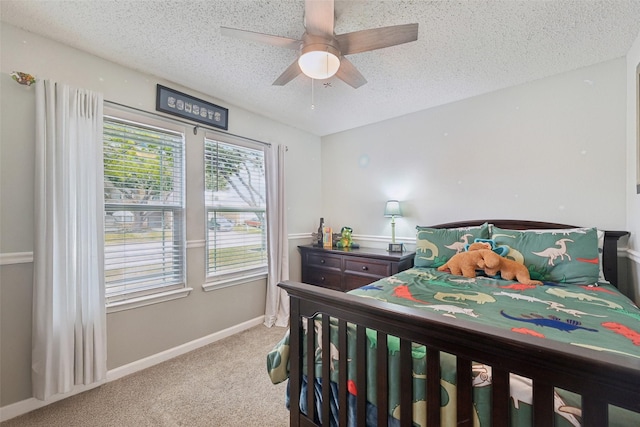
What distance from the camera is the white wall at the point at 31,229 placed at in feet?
5.51

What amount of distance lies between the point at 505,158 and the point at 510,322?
197cm

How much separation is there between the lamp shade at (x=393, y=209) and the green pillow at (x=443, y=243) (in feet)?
1.98

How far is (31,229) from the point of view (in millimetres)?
1753

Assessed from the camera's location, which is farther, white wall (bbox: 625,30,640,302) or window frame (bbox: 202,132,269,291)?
window frame (bbox: 202,132,269,291)

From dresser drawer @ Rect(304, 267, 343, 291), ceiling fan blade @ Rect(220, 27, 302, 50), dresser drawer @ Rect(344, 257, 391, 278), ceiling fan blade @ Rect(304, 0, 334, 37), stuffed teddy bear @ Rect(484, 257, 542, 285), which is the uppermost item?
ceiling fan blade @ Rect(304, 0, 334, 37)

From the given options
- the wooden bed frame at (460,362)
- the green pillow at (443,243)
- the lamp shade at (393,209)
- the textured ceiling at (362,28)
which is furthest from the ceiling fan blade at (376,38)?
the lamp shade at (393,209)

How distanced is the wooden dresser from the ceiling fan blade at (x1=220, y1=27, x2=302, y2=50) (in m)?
2.06

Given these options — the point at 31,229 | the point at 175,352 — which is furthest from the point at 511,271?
the point at 31,229

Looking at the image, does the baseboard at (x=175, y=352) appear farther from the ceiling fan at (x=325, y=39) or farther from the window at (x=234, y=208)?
the ceiling fan at (x=325, y=39)

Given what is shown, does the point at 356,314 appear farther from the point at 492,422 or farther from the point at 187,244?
the point at 187,244

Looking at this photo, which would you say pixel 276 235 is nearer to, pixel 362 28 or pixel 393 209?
pixel 393 209

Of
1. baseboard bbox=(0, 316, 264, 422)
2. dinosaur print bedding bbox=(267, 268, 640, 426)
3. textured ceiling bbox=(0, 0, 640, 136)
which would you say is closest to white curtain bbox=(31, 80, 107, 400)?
baseboard bbox=(0, 316, 264, 422)

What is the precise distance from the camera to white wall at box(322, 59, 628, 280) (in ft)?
7.19

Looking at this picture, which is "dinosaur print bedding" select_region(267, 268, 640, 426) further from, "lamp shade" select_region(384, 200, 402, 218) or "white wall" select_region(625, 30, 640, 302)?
"lamp shade" select_region(384, 200, 402, 218)
